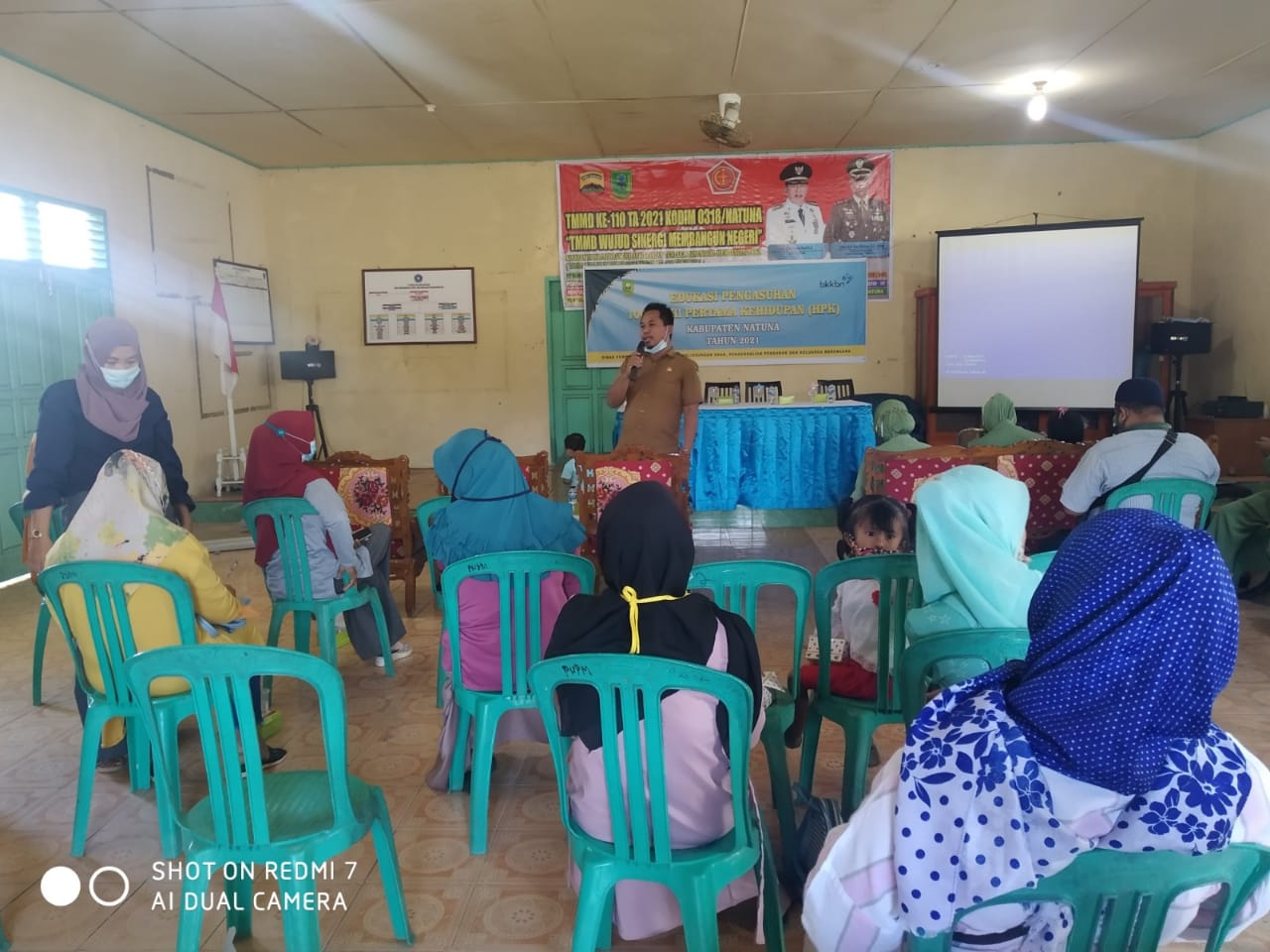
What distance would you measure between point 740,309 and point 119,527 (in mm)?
5830

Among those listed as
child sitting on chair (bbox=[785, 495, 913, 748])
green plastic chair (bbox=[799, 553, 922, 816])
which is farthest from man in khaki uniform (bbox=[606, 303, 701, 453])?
green plastic chair (bbox=[799, 553, 922, 816])

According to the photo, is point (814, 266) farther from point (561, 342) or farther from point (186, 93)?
point (186, 93)

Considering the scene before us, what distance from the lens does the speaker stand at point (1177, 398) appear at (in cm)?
659

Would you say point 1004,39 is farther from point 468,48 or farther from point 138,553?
point 138,553

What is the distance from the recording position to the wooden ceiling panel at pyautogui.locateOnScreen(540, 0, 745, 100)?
420cm

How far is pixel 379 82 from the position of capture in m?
5.23

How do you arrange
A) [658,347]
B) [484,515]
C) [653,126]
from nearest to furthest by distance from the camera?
[484,515] < [658,347] < [653,126]

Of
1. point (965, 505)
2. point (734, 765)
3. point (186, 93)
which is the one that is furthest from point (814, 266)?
point (734, 765)

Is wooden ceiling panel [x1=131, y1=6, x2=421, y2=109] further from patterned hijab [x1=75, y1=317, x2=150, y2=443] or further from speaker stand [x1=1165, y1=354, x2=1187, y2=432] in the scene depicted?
speaker stand [x1=1165, y1=354, x2=1187, y2=432]

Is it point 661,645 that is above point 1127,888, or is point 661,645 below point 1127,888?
above

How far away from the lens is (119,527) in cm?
214

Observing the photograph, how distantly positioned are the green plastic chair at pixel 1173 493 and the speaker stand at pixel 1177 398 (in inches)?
148

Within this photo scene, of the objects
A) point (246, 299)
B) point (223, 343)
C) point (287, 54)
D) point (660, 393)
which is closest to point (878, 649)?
point (660, 393)

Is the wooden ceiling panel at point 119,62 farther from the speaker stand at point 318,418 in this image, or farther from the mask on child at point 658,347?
the mask on child at point 658,347
